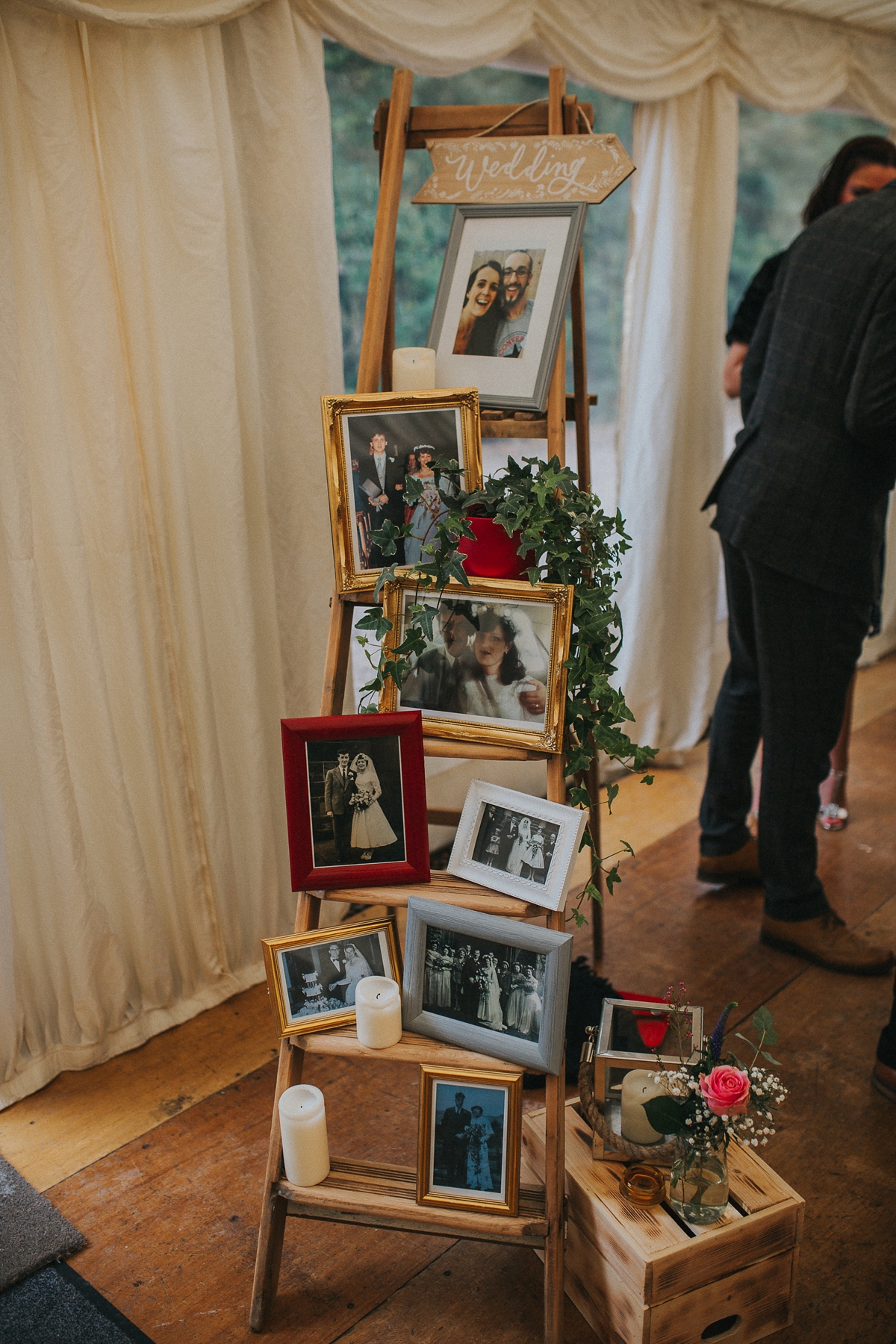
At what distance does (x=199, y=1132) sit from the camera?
181cm

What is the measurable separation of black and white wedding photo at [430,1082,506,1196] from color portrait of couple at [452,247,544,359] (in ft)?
3.62

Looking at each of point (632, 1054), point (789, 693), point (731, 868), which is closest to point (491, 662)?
point (632, 1054)

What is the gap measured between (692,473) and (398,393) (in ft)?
5.40

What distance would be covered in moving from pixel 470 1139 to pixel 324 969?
0.30m

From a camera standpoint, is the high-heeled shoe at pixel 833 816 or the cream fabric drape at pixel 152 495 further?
the high-heeled shoe at pixel 833 816

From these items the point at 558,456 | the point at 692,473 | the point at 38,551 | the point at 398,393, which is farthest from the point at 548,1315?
the point at 692,473

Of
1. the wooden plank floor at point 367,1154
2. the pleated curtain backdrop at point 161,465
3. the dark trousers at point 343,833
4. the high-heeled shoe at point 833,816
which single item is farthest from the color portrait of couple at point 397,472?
the high-heeled shoe at point 833,816

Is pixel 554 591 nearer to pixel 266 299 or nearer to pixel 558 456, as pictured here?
pixel 558 456

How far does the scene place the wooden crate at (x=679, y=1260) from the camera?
1313 mm

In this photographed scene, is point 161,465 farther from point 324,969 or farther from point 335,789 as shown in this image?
point 324,969

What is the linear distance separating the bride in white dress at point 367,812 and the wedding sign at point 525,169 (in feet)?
3.03

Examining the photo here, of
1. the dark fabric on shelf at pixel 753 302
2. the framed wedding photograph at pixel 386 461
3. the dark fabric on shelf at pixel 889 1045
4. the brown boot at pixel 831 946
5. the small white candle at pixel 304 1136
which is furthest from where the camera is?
the dark fabric on shelf at pixel 753 302

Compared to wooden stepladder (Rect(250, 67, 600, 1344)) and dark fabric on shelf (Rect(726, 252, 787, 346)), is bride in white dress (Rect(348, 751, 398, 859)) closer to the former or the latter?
wooden stepladder (Rect(250, 67, 600, 1344))

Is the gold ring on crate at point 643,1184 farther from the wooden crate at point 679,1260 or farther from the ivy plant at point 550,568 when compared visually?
the ivy plant at point 550,568
